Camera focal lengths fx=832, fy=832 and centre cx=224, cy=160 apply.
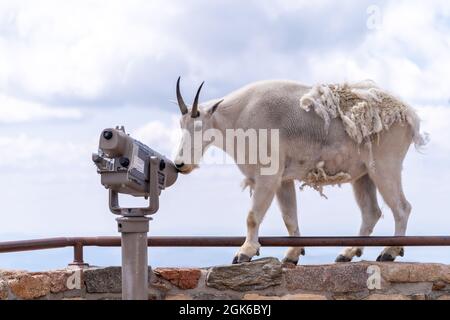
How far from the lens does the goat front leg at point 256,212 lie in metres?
5.90

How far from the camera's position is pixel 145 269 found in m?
4.08

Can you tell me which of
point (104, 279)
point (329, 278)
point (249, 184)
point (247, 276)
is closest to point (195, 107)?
point (249, 184)

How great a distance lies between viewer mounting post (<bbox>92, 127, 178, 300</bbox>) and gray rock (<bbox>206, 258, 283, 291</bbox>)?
1792 mm

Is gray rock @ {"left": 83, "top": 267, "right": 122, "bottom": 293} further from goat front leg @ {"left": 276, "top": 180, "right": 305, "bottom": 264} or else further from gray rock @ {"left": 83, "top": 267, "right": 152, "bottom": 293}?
goat front leg @ {"left": 276, "top": 180, "right": 305, "bottom": 264}

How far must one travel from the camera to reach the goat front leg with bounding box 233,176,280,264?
19.4ft

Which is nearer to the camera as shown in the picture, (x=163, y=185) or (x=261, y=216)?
(x=163, y=185)

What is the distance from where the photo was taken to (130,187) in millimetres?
3992

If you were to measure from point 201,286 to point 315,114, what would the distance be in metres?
1.54

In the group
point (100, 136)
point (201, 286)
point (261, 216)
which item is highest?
point (100, 136)

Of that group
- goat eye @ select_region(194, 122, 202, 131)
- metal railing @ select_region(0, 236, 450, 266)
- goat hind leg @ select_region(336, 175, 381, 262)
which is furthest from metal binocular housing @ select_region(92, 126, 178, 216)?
goat hind leg @ select_region(336, 175, 381, 262)

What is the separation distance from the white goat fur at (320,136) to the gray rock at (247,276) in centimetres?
35

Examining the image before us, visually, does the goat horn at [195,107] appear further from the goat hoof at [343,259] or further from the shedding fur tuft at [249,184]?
the goat hoof at [343,259]
